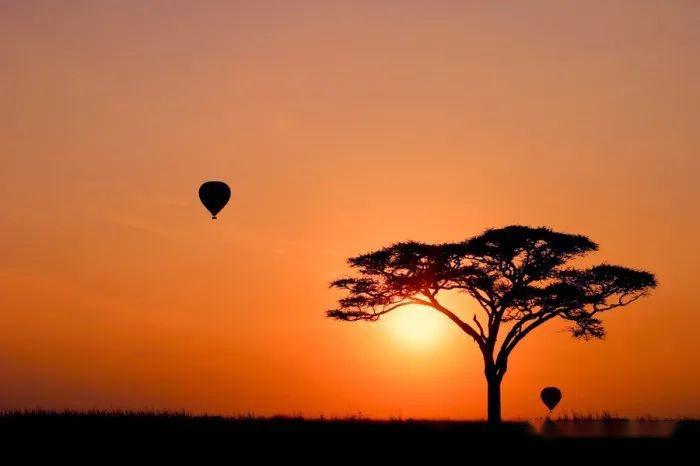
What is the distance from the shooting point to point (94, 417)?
3744 cm

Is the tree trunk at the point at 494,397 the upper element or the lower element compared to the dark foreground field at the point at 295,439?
upper

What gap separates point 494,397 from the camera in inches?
2111

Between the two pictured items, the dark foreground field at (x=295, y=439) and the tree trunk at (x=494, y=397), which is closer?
the dark foreground field at (x=295, y=439)

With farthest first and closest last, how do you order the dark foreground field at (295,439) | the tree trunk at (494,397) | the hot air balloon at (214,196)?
the hot air balloon at (214,196), the tree trunk at (494,397), the dark foreground field at (295,439)

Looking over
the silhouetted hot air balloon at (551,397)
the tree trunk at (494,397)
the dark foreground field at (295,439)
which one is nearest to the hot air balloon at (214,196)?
the tree trunk at (494,397)

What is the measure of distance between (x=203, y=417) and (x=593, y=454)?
17653 mm

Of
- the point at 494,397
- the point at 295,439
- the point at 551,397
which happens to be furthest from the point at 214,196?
the point at 295,439

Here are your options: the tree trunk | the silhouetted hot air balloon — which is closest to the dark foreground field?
the tree trunk

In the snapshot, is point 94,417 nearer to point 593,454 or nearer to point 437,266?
point 593,454

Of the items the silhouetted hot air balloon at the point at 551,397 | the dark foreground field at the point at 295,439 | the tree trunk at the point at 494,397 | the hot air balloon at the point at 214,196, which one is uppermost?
the hot air balloon at the point at 214,196

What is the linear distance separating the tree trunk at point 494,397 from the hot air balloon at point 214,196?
62.6 ft

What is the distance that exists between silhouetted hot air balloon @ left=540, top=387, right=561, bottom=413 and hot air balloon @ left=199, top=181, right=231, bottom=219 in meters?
26.1

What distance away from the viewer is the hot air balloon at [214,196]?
59.1 m

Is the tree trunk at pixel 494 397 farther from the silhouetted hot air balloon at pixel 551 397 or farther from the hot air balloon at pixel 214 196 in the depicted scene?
the hot air balloon at pixel 214 196
